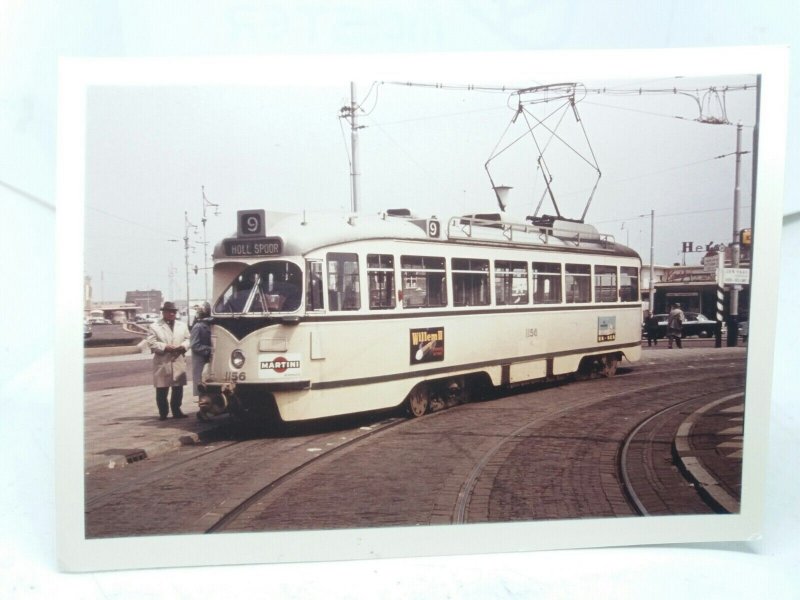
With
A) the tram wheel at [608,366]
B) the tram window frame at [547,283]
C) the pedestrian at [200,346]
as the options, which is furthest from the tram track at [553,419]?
the pedestrian at [200,346]

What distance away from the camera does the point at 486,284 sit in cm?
414

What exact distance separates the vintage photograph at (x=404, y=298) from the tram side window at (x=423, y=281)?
0.04 ft

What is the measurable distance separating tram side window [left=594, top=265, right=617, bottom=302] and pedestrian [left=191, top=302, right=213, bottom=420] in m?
2.29

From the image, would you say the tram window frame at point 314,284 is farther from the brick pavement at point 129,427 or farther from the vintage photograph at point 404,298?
the brick pavement at point 129,427

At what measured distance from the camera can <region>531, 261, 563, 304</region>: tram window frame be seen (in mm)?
4266

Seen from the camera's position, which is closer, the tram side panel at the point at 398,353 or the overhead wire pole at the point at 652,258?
the tram side panel at the point at 398,353

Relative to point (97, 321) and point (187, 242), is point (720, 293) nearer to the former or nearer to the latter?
point (187, 242)

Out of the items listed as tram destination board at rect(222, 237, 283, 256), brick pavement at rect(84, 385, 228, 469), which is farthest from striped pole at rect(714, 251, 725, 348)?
brick pavement at rect(84, 385, 228, 469)

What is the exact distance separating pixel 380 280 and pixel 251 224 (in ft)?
2.43

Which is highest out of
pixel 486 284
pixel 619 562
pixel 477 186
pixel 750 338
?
pixel 477 186

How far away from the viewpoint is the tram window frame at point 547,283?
14.0 ft

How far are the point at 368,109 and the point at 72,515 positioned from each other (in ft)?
8.68

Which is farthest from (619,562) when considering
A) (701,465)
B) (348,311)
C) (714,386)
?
(348,311)

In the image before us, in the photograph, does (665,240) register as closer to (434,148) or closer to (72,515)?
(434,148)
